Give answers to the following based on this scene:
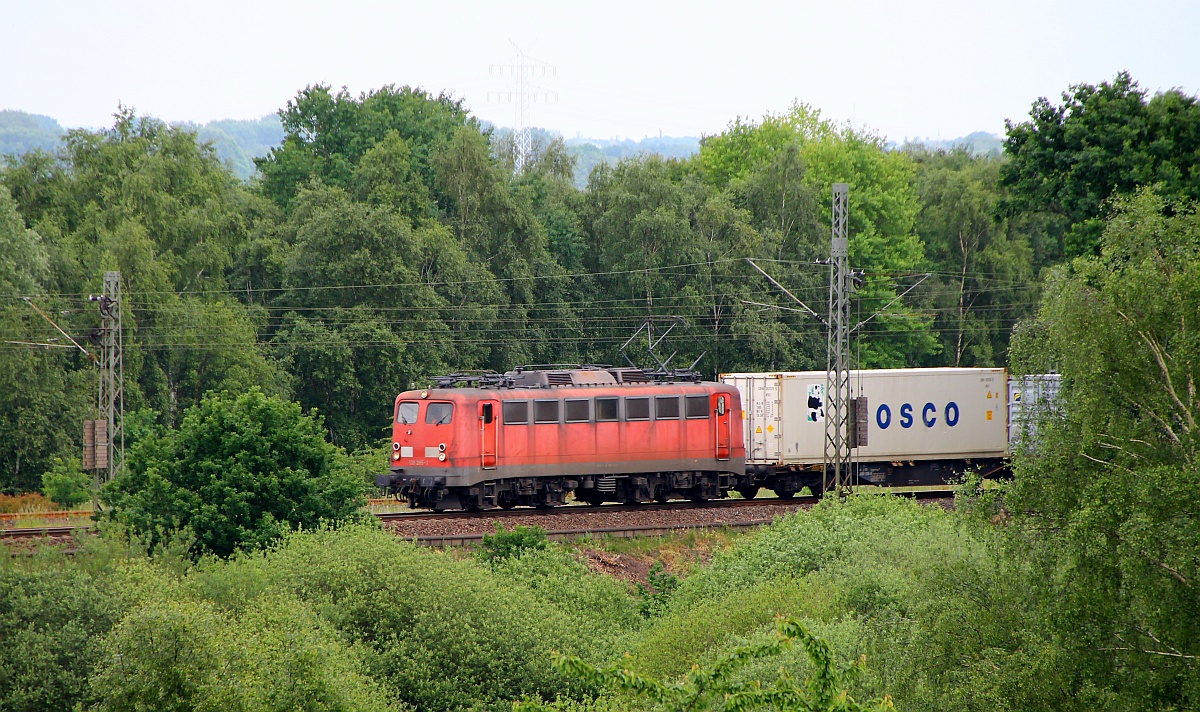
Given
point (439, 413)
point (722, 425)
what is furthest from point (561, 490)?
point (722, 425)

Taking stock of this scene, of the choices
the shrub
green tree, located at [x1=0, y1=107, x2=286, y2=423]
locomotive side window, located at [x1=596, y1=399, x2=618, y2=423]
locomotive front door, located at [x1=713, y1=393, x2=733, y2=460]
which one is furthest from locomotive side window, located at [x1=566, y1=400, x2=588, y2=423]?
green tree, located at [x1=0, y1=107, x2=286, y2=423]

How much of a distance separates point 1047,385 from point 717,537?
14.2m

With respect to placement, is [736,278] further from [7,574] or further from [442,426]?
[7,574]

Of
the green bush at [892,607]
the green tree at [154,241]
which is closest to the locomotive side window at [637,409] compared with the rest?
the green bush at [892,607]

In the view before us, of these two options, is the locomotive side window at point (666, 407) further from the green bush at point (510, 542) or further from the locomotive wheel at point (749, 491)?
the green bush at point (510, 542)

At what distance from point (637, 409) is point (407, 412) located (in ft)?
19.8

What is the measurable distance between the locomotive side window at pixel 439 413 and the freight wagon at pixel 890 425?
9487 millimetres

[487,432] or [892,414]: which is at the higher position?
[892,414]

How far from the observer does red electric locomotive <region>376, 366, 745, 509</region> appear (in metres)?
30.7

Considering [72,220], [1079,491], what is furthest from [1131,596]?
[72,220]

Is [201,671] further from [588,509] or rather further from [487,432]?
[588,509]

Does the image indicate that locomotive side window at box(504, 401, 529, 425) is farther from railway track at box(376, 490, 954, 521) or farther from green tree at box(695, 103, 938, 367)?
green tree at box(695, 103, 938, 367)

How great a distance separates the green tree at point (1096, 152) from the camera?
3403 centimetres

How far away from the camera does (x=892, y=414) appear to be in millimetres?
37469
